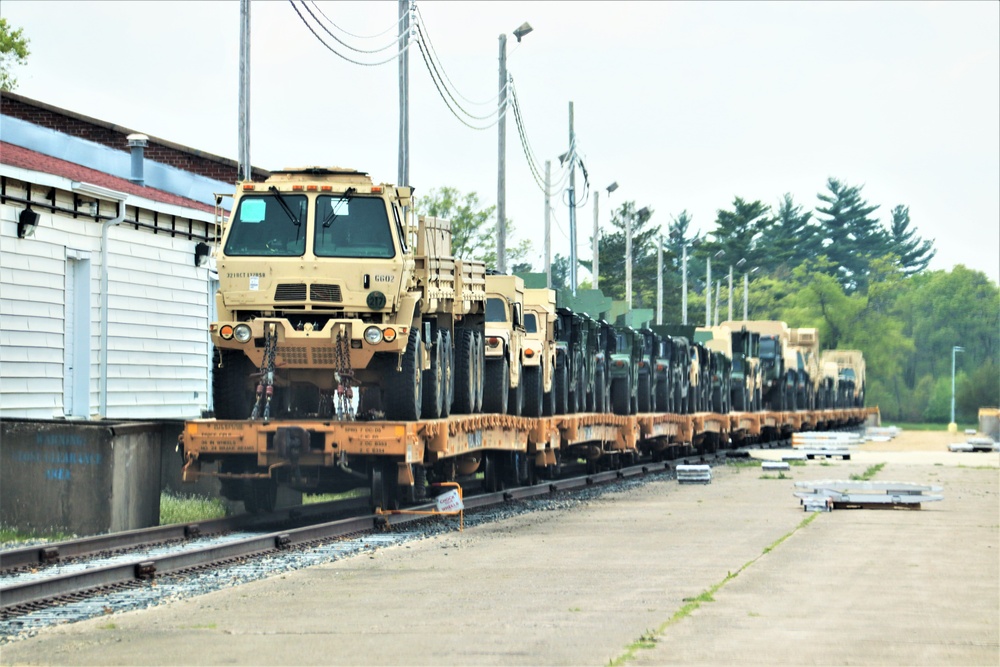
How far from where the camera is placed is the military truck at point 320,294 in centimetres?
1712

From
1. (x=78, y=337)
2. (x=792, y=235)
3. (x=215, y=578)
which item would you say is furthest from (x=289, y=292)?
(x=792, y=235)

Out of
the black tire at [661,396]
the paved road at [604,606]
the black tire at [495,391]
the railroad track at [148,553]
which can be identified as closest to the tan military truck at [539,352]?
the black tire at [495,391]

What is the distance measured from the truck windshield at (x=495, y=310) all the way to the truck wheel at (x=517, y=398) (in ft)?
3.05

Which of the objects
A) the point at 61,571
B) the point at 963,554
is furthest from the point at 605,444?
the point at 61,571

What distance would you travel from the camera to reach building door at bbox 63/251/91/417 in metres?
23.7

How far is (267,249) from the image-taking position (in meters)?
17.3

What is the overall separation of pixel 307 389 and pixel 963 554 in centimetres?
772

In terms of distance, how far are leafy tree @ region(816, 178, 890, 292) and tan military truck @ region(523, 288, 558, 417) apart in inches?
4747

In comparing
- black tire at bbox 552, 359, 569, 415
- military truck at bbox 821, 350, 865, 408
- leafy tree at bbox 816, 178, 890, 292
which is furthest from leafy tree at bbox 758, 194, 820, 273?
black tire at bbox 552, 359, 569, 415

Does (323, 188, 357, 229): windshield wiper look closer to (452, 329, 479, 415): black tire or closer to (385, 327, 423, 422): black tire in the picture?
(385, 327, 423, 422): black tire

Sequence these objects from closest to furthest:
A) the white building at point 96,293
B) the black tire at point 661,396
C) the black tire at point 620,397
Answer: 1. the white building at point 96,293
2. the black tire at point 620,397
3. the black tire at point 661,396

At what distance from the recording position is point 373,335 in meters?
17.0

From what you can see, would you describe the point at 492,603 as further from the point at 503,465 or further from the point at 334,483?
the point at 503,465

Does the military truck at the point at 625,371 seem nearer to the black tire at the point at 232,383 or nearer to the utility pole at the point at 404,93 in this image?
the utility pole at the point at 404,93
